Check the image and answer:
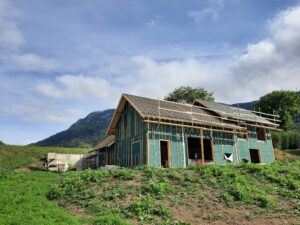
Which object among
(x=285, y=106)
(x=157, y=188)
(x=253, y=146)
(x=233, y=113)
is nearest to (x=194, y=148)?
(x=233, y=113)

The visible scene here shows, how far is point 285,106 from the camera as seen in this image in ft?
228

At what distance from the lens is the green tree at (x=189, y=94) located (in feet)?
220

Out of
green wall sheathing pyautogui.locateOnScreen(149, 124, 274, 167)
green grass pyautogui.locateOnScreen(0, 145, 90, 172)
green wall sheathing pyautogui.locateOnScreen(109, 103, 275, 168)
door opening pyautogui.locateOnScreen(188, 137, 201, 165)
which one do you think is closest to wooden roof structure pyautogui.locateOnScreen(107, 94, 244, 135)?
green wall sheathing pyautogui.locateOnScreen(109, 103, 275, 168)

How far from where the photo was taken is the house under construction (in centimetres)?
2662

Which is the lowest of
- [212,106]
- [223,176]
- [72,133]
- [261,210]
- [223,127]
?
[261,210]

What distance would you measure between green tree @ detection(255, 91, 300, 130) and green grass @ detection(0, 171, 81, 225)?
60.0 metres

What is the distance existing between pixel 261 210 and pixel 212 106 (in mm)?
21527

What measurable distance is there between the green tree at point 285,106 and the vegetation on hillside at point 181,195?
5087 cm

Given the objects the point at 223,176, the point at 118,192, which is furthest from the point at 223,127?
the point at 118,192

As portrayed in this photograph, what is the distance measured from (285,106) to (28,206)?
6591 centimetres

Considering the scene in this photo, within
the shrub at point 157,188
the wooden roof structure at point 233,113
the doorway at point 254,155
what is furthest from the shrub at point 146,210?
the doorway at point 254,155

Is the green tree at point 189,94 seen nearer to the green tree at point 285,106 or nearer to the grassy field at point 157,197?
the green tree at point 285,106

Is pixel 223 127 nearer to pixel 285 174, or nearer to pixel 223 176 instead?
pixel 285 174

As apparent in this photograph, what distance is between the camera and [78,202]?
15398 millimetres
